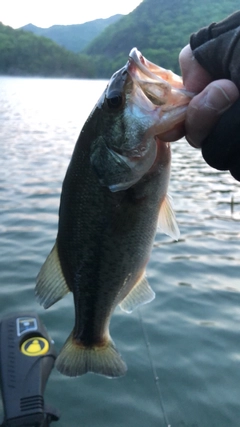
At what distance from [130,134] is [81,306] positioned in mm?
1089

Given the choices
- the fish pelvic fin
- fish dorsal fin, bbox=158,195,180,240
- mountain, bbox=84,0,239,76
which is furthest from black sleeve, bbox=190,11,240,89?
mountain, bbox=84,0,239,76

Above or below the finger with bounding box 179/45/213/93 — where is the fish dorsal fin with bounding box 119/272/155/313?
below

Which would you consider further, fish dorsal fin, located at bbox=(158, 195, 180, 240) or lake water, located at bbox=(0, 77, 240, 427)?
lake water, located at bbox=(0, 77, 240, 427)

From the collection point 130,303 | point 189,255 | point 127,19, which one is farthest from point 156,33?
point 130,303

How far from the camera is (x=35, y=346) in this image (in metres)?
4.38

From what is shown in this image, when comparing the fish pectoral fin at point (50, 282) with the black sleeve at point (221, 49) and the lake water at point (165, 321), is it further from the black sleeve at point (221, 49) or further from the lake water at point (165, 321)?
the lake water at point (165, 321)

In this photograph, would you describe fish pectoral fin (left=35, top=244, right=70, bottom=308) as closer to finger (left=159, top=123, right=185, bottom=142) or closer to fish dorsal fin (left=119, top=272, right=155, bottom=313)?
fish dorsal fin (left=119, top=272, right=155, bottom=313)

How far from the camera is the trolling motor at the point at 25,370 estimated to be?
366 cm

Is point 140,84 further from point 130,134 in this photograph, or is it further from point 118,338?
point 118,338

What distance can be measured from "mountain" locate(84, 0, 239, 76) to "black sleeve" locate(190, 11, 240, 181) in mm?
55982

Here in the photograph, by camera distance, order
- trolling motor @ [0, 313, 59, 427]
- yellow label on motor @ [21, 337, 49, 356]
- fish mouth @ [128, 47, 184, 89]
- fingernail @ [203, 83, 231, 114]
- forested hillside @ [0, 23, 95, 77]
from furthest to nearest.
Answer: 1. forested hillside @ [0, 23, 95, 77]
2. yellow label on motor @ [21, 337, 49, 356]
3. trolling motor @ [0, 313, 59, 427]
4. fish mouth @ [128, 47, 184, 89]
5. fingernail @ [203, 83, 231, 114]

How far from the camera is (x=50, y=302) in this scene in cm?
273

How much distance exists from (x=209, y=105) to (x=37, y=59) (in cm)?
11870

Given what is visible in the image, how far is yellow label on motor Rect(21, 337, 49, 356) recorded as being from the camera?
4.27 metres
